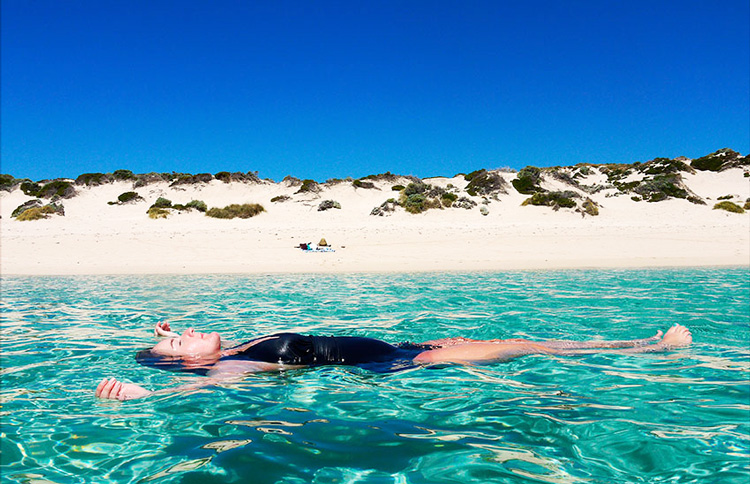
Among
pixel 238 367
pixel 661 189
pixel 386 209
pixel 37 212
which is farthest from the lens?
pixel 661 189

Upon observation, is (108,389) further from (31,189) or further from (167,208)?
(31,189)

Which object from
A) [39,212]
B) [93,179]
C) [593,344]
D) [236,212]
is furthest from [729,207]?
[93,179]

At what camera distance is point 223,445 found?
2.80m

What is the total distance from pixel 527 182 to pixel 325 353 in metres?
29.8

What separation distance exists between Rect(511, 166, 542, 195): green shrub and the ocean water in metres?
24.9

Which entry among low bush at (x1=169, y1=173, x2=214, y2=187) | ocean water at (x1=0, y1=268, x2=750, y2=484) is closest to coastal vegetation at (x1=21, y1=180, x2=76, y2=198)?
low bush at (x1=169, y1=173, x2=214, y2=187)

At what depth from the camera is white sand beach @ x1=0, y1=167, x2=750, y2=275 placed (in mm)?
14750

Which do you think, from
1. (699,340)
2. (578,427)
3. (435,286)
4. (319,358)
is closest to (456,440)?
(578,427)

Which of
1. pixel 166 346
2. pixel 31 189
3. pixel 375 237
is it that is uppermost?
pixel 31 189

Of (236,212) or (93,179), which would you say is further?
(93,179)

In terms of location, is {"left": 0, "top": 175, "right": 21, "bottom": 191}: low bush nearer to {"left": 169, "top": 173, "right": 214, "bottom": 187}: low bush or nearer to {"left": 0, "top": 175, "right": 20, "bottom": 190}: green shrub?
{"left": 0, "top": 175, "right": 20, "bottom": 190}: green shrub

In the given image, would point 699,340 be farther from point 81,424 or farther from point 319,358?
point 81,424

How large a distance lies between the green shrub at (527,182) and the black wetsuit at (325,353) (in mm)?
28213

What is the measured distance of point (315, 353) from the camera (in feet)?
15.3
